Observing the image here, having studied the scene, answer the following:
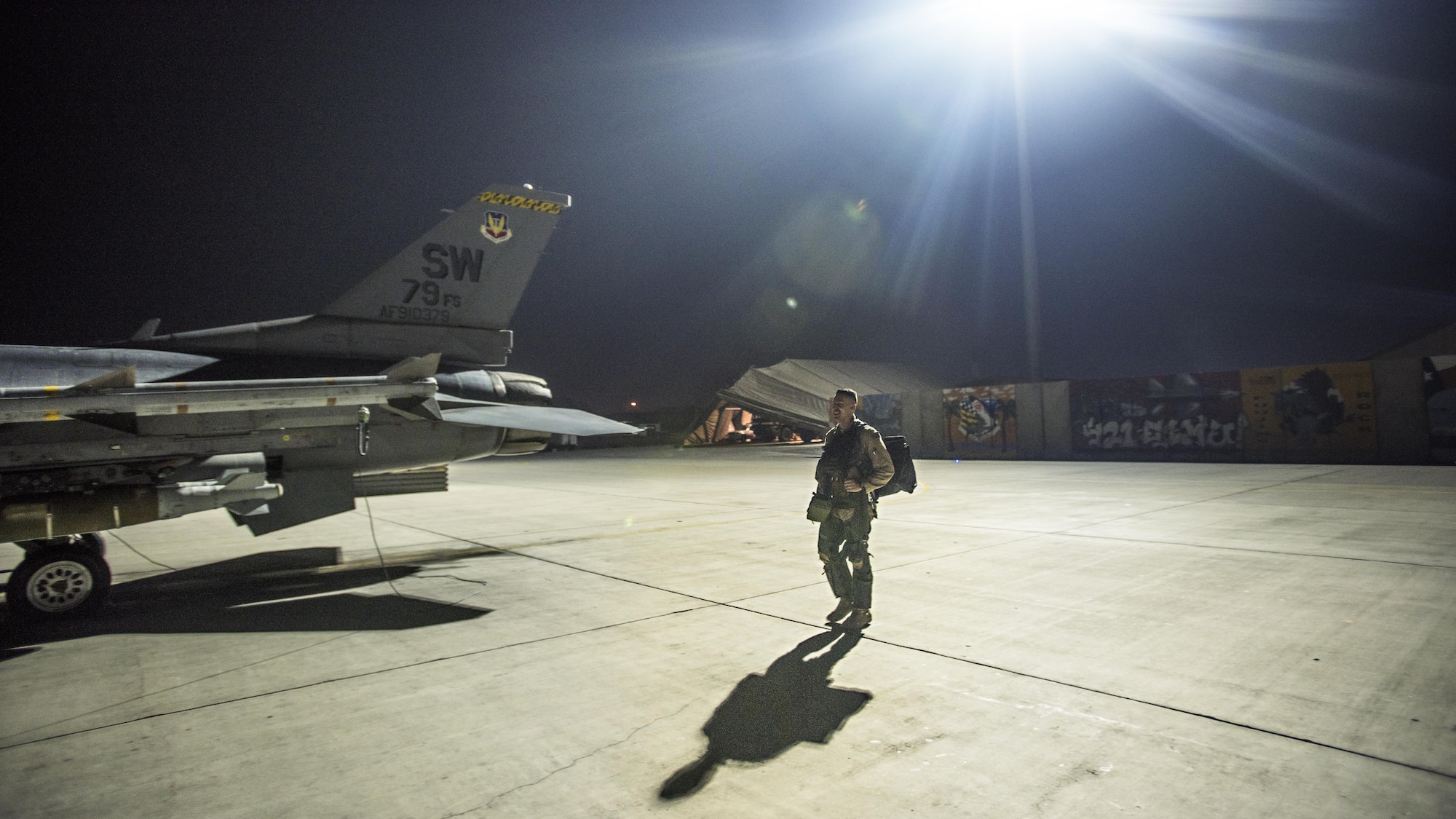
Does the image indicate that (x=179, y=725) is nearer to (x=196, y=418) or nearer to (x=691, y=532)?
(x=196, y=418)

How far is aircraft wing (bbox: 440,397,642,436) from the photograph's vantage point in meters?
7.77

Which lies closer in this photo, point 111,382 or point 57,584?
point 111,382

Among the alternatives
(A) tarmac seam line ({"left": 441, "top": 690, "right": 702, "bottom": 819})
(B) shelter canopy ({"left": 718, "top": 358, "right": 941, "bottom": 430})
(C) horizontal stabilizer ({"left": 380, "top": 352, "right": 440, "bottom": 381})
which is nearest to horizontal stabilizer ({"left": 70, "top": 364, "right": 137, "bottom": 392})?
(C) horizontal stabilizer ({"left": 380, "top": 352, "right": 440, "bottom": 381})

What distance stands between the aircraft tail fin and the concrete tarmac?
2962mm

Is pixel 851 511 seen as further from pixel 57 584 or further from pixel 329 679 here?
pixel 57 584

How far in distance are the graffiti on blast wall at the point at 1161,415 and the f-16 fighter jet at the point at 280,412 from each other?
22348mm

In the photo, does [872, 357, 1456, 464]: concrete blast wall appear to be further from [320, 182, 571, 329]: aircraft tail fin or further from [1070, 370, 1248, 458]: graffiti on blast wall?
[320, 182, 571, 329]: aircraft tail fin

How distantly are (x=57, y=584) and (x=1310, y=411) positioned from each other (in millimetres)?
27311

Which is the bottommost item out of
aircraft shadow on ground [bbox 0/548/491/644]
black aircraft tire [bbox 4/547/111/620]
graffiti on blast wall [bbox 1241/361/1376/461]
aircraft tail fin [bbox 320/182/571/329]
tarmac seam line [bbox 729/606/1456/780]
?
aircraft shadow on ground [bbox 0/548/491/644]

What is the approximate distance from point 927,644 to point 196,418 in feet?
22.1

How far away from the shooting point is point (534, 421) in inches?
313

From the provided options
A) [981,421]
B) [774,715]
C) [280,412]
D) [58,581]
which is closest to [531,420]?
[280,412]

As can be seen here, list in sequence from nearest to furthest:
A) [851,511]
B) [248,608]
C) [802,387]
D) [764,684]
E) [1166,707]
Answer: [1166,707] → [764,684] → [851,511] → [248,608] → [802,387]

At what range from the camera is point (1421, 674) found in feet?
12.1
